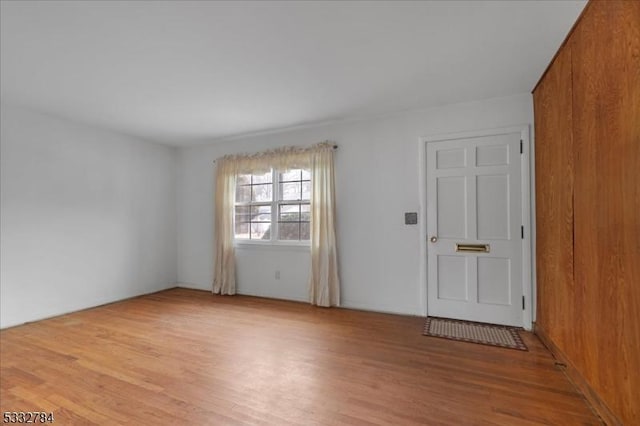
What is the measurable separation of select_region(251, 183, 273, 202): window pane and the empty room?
2 cm

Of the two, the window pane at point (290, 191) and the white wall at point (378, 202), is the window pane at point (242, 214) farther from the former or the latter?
the window pane at point (290, 191)

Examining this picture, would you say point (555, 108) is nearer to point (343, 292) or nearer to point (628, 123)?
point (628, 123)

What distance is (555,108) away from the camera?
2492 mm

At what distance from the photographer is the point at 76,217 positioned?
153 inches

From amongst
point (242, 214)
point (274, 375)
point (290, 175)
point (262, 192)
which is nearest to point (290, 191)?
point (290, 175)

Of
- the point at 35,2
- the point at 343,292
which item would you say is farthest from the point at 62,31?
the point at 343,292

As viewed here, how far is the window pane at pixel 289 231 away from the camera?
436 cm

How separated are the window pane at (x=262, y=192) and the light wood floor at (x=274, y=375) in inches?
75.0

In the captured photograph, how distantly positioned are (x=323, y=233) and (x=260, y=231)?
1192 millimetres

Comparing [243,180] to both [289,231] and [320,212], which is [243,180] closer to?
[289,231]

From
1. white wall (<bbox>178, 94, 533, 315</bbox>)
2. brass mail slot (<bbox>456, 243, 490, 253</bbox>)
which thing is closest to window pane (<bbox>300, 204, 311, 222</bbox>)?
white wall (<bbox>178, 94, 533, 315</bbox>)

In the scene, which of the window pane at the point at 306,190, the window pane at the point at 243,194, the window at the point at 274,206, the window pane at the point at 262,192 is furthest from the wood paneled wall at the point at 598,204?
the window pane at the point at 243,194

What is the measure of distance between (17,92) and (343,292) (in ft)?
13.7

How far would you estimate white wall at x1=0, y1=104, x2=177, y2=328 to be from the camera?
10.9ft
